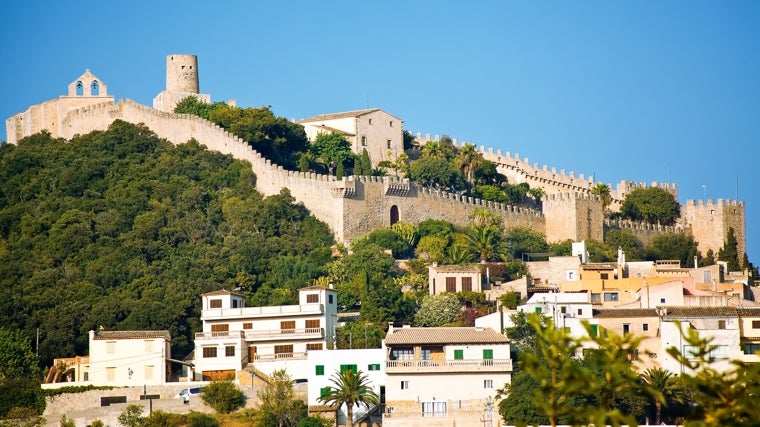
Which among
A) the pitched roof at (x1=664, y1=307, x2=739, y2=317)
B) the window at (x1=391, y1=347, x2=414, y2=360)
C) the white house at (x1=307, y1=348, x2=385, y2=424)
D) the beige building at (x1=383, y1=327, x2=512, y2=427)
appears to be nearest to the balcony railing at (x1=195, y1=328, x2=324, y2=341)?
the white house at (x1=307, y1=348, x2=385, y2=424)

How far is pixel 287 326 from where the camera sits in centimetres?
4988

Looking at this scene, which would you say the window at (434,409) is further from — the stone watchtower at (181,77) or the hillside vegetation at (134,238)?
the stone watchtower at (181,77)

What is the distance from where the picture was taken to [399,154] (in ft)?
252

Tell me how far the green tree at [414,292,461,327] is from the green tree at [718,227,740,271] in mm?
20299

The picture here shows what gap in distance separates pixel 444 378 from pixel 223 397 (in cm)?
665

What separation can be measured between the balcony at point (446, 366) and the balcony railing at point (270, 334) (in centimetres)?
630

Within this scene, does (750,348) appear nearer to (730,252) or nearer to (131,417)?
(131,417)

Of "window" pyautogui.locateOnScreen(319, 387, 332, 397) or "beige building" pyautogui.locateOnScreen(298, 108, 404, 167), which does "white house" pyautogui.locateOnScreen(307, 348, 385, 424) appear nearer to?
"window" pyautogui.locateOnScreen(319, 387, 332, 397)

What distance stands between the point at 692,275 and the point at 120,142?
28.9m

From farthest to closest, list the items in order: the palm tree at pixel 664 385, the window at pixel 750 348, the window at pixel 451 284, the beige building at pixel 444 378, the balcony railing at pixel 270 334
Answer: the window at pixel 451 284, the balcony railing at pixel 270 334, the window at pixel 750 348, the beige building at pixel 444 378, the palm tree at pixel 664 385

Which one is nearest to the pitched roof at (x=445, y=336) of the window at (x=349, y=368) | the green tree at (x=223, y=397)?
the window at (x=349, y=368)

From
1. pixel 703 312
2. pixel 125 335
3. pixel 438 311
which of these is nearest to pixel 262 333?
pixel 125 335

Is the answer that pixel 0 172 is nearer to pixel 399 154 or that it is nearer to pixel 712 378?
pixel 399 154

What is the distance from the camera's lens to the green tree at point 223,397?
44031mm
